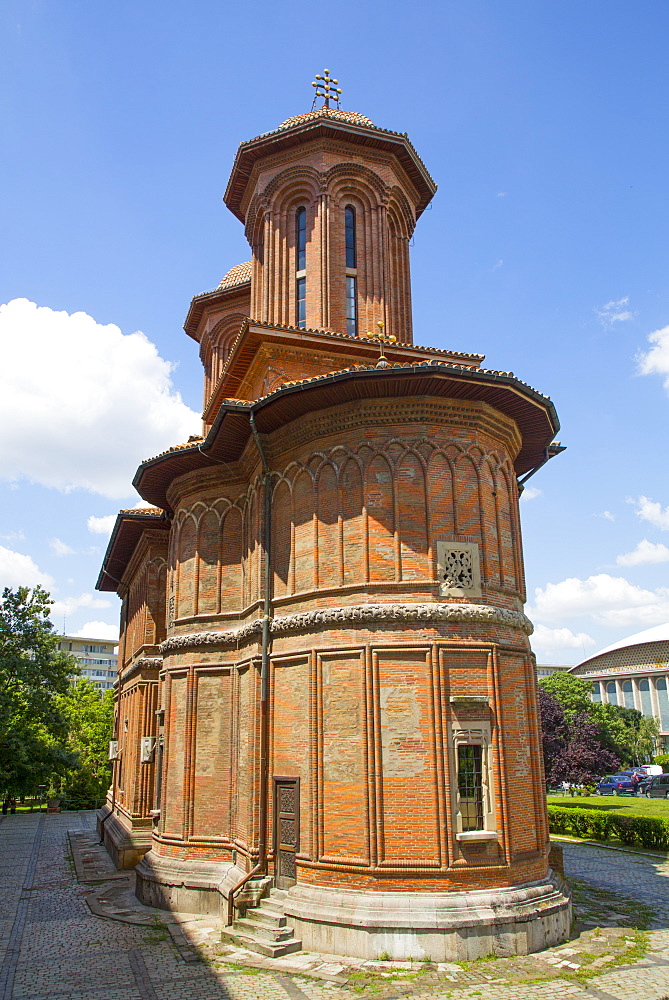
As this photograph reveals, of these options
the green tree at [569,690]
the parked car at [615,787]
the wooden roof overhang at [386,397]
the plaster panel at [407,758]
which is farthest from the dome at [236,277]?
the green tree at [569,690]

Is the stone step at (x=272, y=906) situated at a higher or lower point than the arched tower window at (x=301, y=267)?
lower

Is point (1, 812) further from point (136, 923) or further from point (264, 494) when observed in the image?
point (264, 494)

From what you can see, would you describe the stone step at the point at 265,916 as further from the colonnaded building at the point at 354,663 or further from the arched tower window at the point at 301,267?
the arched tower window at the point at 301,267

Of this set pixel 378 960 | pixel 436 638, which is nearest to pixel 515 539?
pixel 436 638

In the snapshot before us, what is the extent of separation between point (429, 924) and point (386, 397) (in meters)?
7.86

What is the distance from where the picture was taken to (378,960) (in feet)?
32.9

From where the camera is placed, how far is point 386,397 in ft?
40.9

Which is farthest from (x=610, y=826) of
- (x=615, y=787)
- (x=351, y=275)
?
(x=615, y=787)

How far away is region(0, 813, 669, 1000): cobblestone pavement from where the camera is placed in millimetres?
9180

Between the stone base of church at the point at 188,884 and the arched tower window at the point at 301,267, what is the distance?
11.9 m

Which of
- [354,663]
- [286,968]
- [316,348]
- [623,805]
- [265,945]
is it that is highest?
[316,348]

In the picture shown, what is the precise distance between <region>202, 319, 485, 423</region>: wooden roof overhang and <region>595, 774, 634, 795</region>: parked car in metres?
33.0

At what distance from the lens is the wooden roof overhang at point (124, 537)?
19.6 m

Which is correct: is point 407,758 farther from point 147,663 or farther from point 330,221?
point 330,221
